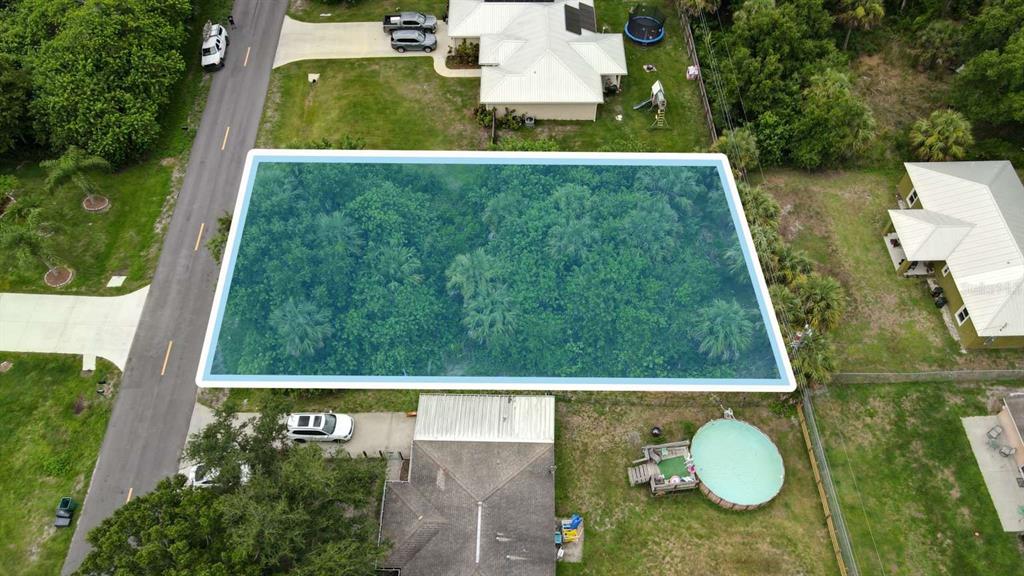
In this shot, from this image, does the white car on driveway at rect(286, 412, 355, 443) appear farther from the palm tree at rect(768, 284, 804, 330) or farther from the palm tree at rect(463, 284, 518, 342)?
the palm tree at rect(768, 284, 804, 330)

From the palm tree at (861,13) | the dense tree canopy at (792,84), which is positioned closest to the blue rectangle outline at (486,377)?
the dense tree canopy at (792,84)

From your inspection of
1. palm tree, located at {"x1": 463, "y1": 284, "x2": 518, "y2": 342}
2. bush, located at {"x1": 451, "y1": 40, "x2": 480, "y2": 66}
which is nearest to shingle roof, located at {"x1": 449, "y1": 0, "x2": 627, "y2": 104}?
bush, located at {"x1": 451, "y1": 40, "x2": 480, "y2": 66}

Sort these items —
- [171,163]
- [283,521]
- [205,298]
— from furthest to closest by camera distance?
[171,163] → [205,298] → [283,521]

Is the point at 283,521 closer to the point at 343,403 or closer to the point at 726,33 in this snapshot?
the point at 343,403

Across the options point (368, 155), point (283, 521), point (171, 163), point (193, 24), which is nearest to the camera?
point (283, 521)

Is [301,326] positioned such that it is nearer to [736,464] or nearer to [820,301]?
[736,464]

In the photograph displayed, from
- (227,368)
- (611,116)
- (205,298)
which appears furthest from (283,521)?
(611,116)

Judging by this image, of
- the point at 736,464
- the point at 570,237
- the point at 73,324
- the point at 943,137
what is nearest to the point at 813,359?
the point at 736,464
